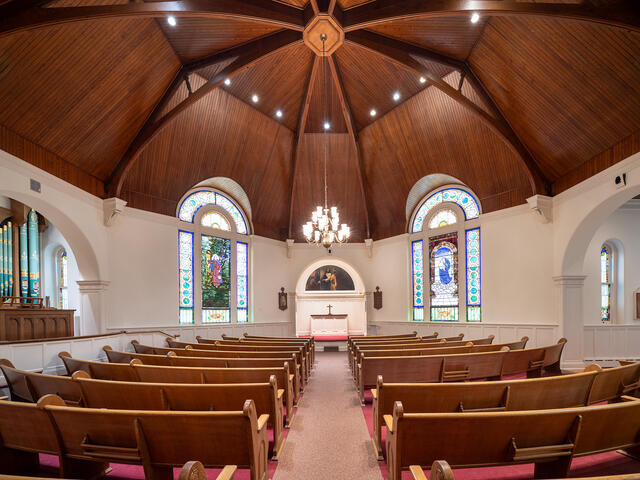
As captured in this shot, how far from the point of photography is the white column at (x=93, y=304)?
8242 mm

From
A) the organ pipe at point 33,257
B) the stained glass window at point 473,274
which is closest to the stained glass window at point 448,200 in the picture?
the stained glass window at point 473,274

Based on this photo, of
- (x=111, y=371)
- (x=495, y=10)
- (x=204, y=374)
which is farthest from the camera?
(x=495, y=10)

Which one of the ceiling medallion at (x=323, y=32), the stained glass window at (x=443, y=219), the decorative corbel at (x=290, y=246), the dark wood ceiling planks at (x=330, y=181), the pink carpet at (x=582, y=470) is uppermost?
the ceiling medallion at (x=323, y=32)

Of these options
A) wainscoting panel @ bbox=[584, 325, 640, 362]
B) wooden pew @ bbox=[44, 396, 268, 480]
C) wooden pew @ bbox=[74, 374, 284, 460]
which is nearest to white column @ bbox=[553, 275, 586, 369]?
wainscoting panel @ bbox=[584, 325, 640, 362]

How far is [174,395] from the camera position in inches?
119

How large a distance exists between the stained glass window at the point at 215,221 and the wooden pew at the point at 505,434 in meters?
10.0

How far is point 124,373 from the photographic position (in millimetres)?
4121

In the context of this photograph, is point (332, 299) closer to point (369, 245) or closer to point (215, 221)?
point (369, 245)

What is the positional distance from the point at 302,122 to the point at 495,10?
19.4 ft

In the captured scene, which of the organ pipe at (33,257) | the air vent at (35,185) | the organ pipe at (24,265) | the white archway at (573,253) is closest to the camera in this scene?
the air vent at (35,185)

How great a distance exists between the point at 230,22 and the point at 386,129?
17.1ft

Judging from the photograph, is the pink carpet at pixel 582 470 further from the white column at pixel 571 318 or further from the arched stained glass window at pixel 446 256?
the arched stained glass window at pixel 446 256

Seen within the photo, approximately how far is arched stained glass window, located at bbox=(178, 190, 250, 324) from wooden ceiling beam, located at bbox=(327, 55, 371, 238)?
3.96m

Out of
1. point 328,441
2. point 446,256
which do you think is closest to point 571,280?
point 446,256
